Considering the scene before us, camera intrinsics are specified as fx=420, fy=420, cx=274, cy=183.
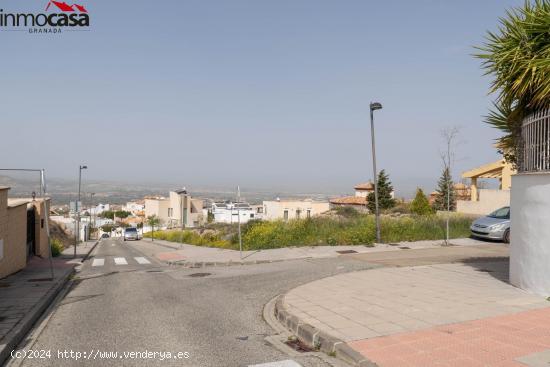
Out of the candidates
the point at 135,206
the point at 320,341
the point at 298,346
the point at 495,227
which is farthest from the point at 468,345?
the point at 135,206

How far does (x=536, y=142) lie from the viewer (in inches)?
314

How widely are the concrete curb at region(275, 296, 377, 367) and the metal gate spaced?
14807 mm

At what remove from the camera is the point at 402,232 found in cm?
1922

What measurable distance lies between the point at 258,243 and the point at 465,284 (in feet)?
35.4

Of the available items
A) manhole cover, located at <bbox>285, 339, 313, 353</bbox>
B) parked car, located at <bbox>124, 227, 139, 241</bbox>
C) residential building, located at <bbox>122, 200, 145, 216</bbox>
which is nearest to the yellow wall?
manhole cover, located at <bbox>285, 339, 313, 353</bbox>

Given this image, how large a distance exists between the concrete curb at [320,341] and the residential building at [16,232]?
20.5 ft

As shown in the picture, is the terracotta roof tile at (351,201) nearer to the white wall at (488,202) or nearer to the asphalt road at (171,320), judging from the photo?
the white wall at (488,202)

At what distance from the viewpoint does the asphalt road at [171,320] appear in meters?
5.32

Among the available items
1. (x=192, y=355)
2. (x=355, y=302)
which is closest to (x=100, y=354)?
(x=192, y=355)

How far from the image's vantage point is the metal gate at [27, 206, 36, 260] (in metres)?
17.8

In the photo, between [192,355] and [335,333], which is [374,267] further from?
[192,355]

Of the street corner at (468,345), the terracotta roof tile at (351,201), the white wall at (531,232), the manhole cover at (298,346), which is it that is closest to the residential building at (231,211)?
the white wall at (531,232)

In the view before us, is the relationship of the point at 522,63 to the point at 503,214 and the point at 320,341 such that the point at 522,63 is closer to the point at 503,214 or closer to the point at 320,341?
the point at 320,341

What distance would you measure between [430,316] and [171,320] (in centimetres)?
420
